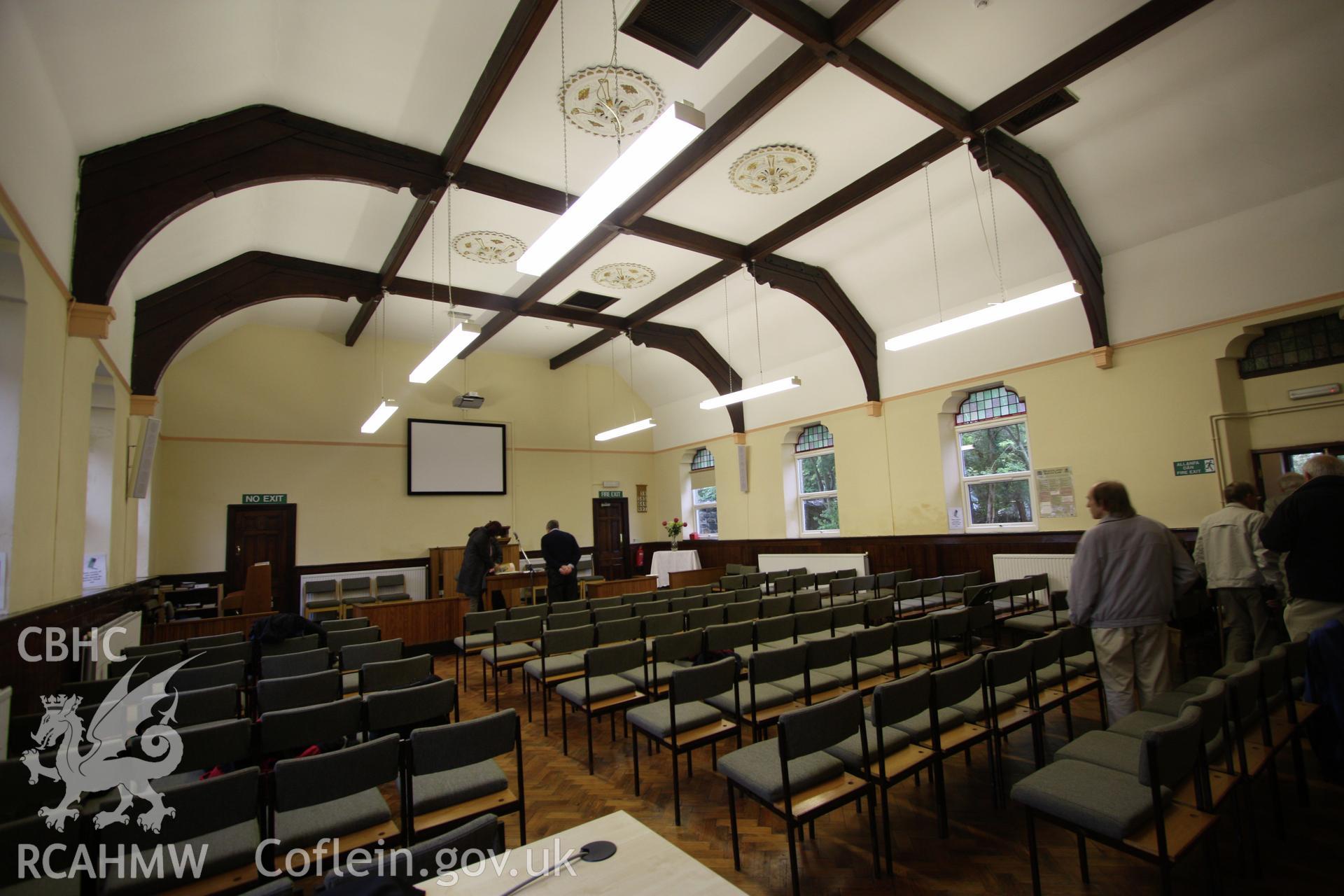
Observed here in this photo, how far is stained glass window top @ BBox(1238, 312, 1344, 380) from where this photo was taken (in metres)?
5.23

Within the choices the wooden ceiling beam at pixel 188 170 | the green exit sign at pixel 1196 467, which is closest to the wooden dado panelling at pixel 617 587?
the wooden ceiling beam at pixel 188 170

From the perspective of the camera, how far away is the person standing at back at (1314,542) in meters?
3.10

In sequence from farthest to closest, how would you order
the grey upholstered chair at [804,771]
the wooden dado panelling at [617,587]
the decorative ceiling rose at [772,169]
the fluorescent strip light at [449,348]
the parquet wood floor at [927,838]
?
1. the wooden dado panelling at [617,587]
2. the decorative ceiling rose at [772,169]
3. the fluorescent strip light at [449,348]
4. the parquet wood floor at [927,838]
5. the grey upholstered chair at [804,771]

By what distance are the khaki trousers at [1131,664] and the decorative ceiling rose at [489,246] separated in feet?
20.5

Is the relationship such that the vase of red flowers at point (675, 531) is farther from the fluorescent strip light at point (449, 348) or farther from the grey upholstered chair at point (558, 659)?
the grey upholstered chair at point (558, 659)

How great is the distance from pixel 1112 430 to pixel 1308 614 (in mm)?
3559

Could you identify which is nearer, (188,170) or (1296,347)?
(188,170)

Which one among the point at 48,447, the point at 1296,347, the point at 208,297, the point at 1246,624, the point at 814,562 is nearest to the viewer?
the point at 48,447

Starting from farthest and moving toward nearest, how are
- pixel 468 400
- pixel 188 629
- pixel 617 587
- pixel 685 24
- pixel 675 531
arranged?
pixel 675 531
pixel 468 400
pixel 617 587
pixel 188 629
pixel 685 24

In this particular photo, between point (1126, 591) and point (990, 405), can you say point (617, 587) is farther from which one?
point (1126, 591)

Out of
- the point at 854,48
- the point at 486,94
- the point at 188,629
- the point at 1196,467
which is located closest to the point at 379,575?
the point at 188,629

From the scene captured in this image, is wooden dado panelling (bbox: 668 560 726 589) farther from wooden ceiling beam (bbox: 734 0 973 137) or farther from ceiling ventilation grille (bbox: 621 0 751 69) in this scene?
ceiling ventilation grille (bbox: 621 0 751 69)

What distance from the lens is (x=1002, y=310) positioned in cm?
505

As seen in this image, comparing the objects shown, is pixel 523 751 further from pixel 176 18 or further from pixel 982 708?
pixel 176 18
